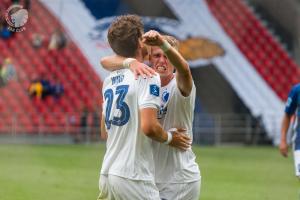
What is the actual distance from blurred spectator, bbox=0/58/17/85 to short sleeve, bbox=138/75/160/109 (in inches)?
677

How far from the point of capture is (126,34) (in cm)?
452

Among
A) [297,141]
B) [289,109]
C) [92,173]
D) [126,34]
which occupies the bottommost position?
[92,173]

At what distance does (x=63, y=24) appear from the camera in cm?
2389

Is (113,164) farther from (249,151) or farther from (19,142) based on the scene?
(19,142)

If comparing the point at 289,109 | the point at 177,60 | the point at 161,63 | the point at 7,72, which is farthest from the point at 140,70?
the point at 7,72

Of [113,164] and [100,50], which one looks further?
[100,50]

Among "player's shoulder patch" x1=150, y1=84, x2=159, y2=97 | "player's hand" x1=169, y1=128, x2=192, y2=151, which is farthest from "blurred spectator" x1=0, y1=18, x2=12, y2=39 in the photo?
"player's shoulder patch" x1=150, y1=84, x2=159, y2=97

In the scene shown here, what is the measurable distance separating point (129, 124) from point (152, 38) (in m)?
0.54

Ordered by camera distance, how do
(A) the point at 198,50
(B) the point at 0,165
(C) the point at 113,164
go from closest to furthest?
(C) the point at 113,164
(B) the point at 0,165
(A) the point at 198,50

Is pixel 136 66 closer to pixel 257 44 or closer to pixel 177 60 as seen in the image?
pixel 177 60

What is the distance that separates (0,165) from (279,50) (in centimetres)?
1267

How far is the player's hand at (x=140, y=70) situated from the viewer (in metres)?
4.61

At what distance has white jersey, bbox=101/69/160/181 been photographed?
15.2ft

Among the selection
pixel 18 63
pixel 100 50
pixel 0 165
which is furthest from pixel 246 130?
pixel 0 165
